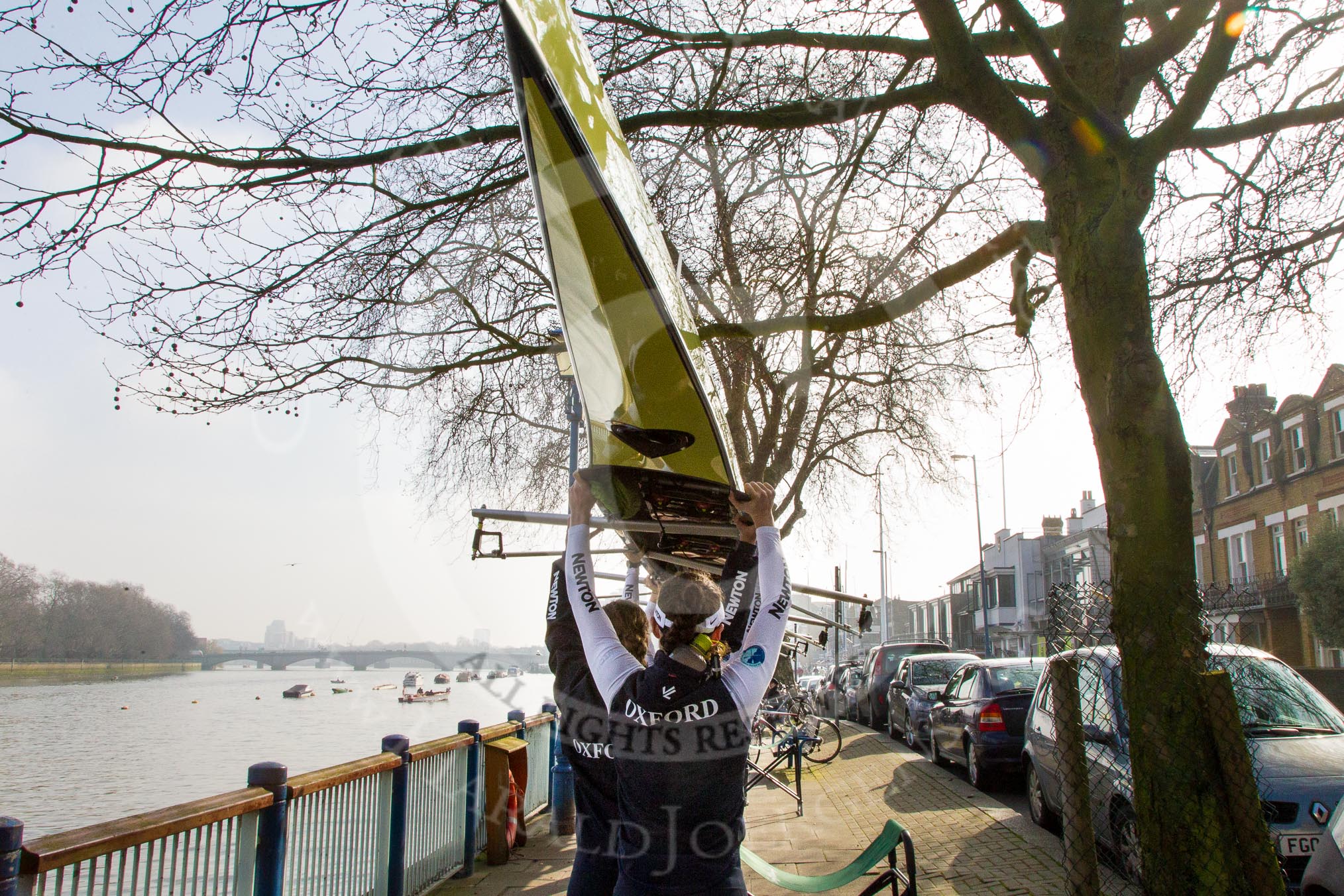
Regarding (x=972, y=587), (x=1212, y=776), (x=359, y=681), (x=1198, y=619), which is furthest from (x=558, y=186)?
(x=359, y=681)

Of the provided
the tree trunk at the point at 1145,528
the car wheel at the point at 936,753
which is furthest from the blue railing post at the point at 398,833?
the car wheel at the point at 936,753

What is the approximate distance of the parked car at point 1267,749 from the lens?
5.39 m

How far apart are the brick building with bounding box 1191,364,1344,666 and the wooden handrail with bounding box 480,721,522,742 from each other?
2658 centimetres

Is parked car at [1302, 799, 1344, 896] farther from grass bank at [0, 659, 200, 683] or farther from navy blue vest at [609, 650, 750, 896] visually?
grass bank at [0, 659, 200, 683]

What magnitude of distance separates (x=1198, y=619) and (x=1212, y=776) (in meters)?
0.62

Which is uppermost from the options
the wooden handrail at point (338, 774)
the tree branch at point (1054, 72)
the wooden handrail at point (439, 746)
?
the tree branch at point (1054, 72)

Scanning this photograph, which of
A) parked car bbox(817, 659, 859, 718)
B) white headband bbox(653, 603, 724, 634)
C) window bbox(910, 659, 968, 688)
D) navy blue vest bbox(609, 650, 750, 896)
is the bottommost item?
parked car bbox(817, 659, 859, 718)

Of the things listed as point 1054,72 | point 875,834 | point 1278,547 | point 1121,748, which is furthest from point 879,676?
point 1278,547

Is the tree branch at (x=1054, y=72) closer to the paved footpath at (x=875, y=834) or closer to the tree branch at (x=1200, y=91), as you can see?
the tree branch at (x=1200, y=91)

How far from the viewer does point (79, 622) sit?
51688 millimetres

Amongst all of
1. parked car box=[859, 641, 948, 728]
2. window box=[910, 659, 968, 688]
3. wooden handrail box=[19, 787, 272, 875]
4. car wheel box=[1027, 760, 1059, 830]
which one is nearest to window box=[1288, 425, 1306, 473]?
parked car box=[859, 641, 948, 728]

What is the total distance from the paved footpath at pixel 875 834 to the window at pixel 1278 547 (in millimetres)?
27152

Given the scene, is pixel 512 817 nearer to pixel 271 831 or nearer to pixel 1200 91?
pixel 271 831

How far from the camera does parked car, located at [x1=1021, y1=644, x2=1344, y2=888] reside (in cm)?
539
